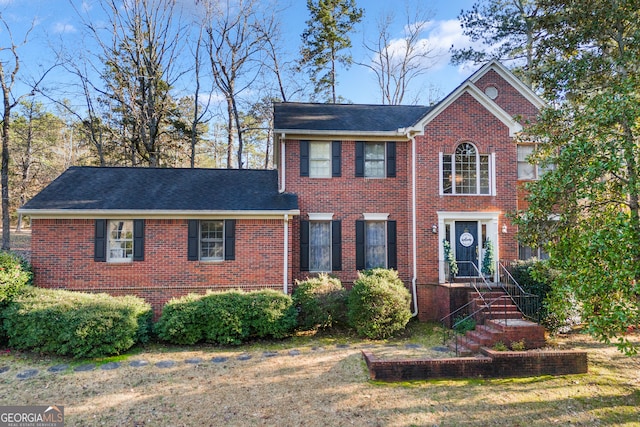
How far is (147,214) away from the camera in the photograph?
10.8 m

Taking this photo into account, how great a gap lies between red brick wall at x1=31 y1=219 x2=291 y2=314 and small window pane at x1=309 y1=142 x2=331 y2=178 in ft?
7.33

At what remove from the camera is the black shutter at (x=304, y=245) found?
38.5ft

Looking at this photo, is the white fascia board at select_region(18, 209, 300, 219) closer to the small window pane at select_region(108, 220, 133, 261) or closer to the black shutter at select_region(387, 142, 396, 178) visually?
the small window pane at select_region(108, 220, 133, 261)

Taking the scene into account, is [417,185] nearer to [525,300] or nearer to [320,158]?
[320,158]

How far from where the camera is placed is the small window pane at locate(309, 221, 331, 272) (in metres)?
11.9

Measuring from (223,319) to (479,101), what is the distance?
10365 mm

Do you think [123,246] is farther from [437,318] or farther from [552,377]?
[552,377]

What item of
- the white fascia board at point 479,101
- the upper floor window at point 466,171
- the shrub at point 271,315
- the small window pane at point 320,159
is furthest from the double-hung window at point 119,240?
the upper floor window at point 466,171

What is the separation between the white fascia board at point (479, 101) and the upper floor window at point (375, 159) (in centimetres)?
141

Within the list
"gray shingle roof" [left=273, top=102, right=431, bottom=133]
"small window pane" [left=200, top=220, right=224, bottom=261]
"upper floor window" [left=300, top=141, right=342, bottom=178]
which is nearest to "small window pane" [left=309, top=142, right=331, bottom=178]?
"upper floor window" [left=300, top=141, right=342, bottom=178]

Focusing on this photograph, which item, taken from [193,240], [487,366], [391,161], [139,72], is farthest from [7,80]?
[487,366]

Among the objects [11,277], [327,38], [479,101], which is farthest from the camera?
[327,38]

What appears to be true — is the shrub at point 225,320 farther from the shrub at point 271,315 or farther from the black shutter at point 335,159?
the black shutter at point 335,159

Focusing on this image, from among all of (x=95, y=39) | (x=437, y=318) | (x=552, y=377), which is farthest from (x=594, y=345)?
(x=95, y=39)
